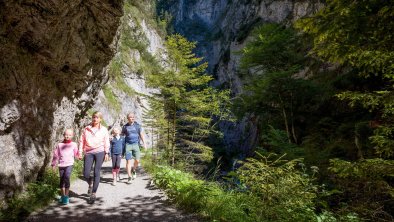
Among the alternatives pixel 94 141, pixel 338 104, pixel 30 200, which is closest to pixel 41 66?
pixel 94 141

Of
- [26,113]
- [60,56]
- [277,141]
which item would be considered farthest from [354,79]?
[26,113]

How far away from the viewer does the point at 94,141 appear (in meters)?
6.62

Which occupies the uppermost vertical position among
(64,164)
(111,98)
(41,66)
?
(111,98)

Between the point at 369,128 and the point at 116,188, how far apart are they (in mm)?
8612

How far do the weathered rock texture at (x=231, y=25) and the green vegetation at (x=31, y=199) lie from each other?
10338 millimetres

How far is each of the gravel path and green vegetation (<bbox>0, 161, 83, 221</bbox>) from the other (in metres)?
0.18

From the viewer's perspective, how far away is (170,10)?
64688 millimetres

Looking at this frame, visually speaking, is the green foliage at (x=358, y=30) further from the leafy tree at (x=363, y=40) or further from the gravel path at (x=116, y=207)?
the gravel path at (x=116, y=207)

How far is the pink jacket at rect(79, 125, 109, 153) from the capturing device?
21.7 ft

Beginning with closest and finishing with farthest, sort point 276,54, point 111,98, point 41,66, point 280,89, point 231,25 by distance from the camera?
1. point 41,66
2. point 280,89
3. point 276,54
4. point 111,98
5. point 231,25

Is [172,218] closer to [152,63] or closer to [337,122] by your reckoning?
[337,122]

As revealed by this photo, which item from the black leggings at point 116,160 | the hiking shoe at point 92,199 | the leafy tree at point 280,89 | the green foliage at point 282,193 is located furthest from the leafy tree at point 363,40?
the leafy tree at point 280,89

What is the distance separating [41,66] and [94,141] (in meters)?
2.65

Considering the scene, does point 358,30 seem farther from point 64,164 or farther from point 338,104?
point 338,104
